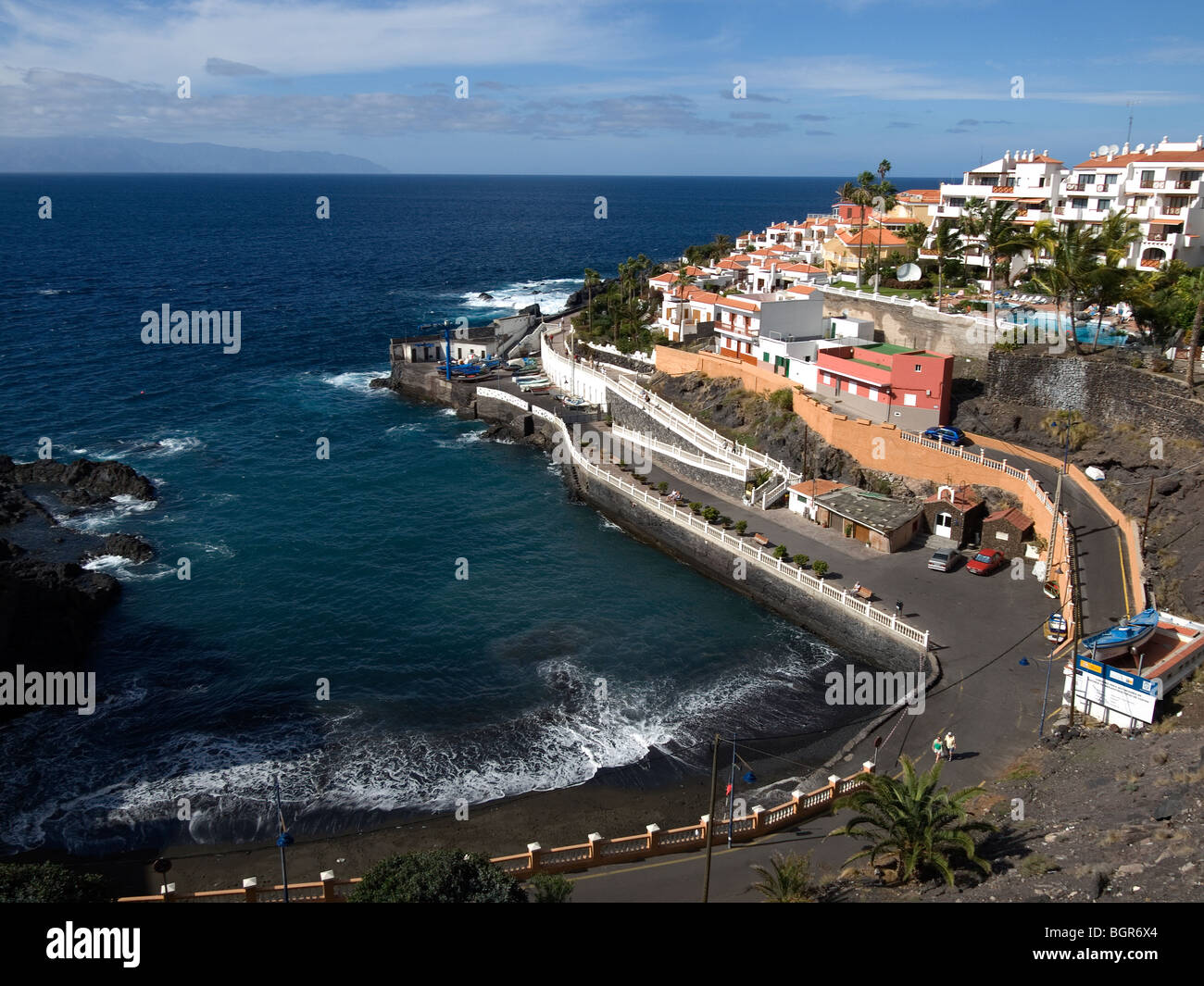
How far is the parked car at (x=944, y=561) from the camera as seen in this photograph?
126 ft

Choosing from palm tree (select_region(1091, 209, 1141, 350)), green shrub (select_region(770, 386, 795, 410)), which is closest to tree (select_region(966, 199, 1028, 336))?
palm tree (select_region(1091, 209, 1141, 350))

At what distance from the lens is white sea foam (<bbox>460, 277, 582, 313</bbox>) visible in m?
107

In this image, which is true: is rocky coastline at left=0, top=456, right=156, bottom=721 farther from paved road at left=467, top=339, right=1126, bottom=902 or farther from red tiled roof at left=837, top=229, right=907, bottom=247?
red tiled roof at left=837, top=229, right=907, bottom=247

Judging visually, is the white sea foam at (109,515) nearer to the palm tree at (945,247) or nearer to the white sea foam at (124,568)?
the white sea foam at (124,568)

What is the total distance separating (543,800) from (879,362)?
3241 centimetres

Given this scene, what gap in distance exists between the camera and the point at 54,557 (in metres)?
44.1

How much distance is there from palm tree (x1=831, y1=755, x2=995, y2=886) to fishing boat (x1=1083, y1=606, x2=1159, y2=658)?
9.65m

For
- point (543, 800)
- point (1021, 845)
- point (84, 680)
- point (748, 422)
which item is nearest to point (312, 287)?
point (748, 422)

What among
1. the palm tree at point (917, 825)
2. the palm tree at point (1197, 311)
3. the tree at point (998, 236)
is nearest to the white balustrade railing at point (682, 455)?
the tree at point (998, 236)

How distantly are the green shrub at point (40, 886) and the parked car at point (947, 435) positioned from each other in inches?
1588

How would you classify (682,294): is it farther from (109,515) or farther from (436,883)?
(436,883)

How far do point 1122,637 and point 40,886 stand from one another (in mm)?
29811

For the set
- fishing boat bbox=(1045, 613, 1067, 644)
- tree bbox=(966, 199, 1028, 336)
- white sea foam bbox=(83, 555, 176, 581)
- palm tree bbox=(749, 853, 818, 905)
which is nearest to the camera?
palm tree bbox=(749, 853, 818, 905)

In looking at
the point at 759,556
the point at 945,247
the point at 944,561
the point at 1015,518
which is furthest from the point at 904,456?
the point at 945,247
